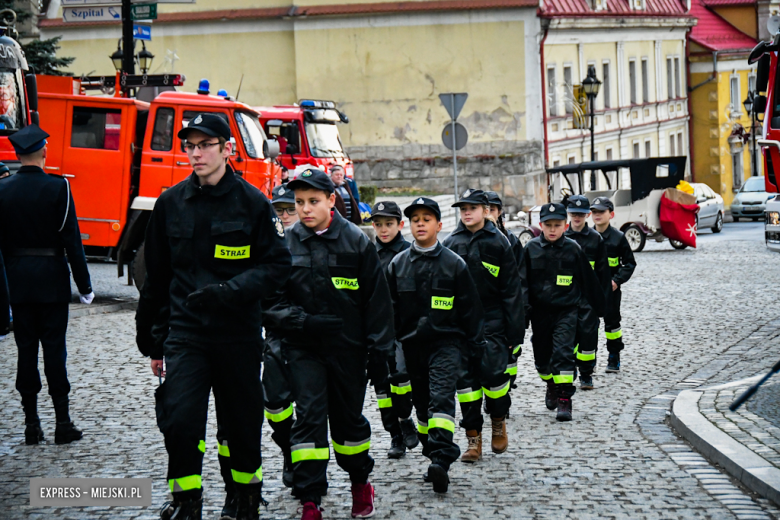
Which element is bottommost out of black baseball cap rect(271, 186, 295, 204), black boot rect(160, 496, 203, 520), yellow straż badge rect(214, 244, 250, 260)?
black boot rect(160, 496, 203, 520)

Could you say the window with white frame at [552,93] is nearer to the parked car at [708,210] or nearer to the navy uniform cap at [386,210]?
the parked car at [708,210]

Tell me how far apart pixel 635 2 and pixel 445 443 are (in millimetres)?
45716

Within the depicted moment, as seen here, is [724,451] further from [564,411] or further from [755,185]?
[755,185]

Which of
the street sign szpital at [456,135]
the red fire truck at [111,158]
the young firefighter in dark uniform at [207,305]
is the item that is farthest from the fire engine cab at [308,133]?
the young firefighter in dark uniform at [207,305]

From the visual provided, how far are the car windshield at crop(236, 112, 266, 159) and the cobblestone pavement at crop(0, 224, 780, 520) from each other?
184 inches

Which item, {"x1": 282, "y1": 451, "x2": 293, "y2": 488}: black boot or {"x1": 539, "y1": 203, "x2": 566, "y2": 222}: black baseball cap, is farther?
{"x1": 539, "y1": 203, "x2": 566, "y2": 222}: black baseball cap

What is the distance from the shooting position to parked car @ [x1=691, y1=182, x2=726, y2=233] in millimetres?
36406

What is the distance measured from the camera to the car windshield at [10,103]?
50.8 feet

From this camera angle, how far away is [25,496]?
264 inches

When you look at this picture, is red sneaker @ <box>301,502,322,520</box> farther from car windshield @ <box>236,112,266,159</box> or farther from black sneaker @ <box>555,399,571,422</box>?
car windshield @ <box>236,112,266,159</box>

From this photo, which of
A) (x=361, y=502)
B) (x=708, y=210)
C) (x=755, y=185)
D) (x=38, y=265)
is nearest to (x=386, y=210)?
(x=38, y=265)

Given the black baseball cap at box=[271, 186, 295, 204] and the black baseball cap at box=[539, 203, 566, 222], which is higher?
the black baseball cap at box=[271, 186, 295, 204]

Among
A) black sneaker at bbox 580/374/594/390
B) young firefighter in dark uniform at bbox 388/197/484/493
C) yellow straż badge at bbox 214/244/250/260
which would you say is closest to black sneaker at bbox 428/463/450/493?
young firefighter in dark uniform at bbox 388/197/484/493

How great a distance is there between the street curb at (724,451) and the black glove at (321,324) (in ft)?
8.41
